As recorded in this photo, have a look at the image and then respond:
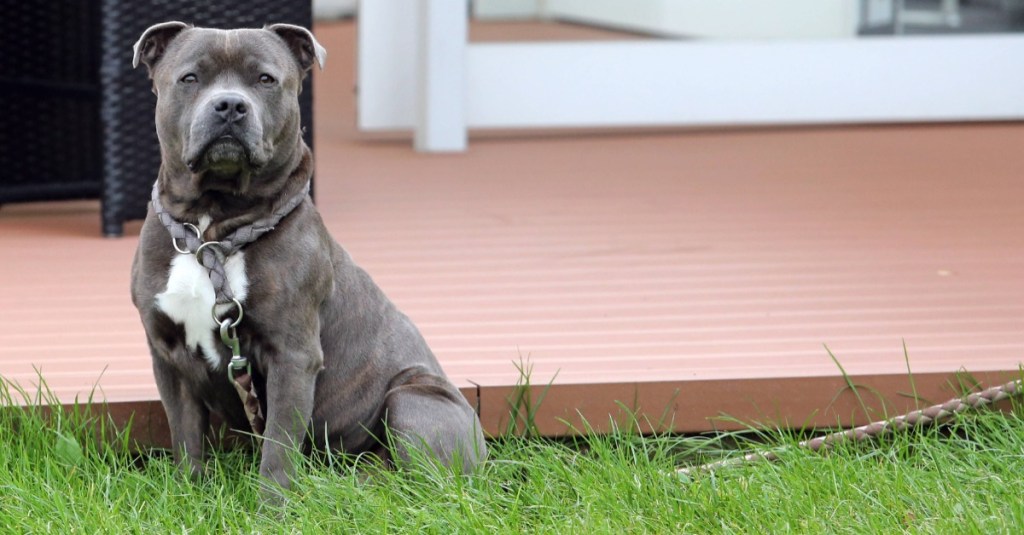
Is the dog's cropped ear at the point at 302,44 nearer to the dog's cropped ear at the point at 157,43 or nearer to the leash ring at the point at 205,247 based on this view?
the dog's cropped ear at the point at 157,43

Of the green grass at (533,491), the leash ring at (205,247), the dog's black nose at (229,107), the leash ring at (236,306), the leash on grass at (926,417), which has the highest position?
the dog's black nose at (229,107)

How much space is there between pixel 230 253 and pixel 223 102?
0.98 ft

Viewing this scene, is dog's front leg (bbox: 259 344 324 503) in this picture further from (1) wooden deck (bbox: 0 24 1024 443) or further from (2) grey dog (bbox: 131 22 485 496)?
(1) wooden deck (bbox: 0 24 1024 443)

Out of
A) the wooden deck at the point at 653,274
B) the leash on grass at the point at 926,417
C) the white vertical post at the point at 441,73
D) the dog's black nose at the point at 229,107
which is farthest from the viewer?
the white vertical post at the point at 441,73

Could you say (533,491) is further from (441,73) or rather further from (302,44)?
(441,73)

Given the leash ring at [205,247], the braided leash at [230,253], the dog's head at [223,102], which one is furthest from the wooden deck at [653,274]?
the dog's head at [223,102]

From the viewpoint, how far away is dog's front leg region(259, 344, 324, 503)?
251 cm

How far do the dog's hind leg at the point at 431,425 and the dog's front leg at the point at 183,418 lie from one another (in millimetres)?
389

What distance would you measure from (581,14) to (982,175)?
2.54 metres

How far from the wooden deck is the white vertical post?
0.17 m


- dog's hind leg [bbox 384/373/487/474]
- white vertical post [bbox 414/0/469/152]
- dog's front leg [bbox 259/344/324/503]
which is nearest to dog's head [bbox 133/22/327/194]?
dog's front leg [bbox 259/344/324/503]

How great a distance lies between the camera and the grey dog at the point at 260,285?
247cm

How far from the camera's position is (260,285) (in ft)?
8.15

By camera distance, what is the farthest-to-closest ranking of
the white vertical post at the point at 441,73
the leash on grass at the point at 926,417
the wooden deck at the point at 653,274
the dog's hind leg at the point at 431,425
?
the white vertical post at the point at 441,73, the wooden deck at the point at 653,274, the leash on grass at the point at 926,417, the dog's hind leg at the point at 431,425
